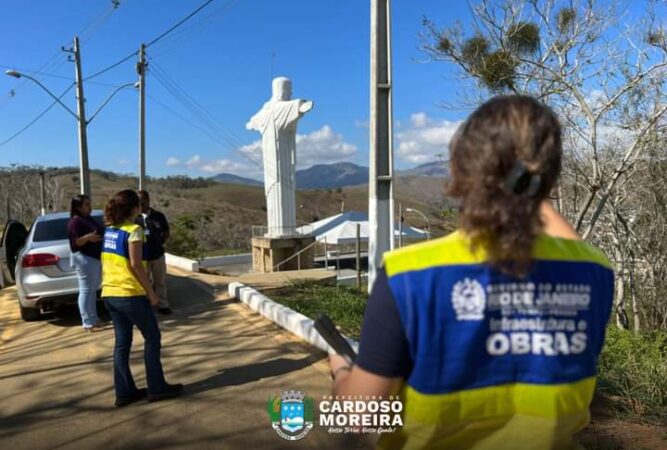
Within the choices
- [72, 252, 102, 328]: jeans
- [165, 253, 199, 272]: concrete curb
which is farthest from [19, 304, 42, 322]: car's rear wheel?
[165, 253, 199, 272]: concrete curb

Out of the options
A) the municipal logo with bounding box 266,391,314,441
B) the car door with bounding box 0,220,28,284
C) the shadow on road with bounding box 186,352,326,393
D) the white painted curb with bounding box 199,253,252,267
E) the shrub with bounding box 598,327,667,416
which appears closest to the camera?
the municipal logo with bounding box 266,391,314,441

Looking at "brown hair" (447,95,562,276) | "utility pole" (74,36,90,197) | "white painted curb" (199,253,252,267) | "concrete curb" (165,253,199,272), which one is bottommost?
"white painted curb" (199,253,252,267)

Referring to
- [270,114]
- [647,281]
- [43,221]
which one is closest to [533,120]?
[43,221]

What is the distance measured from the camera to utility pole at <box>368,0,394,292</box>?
6.57 meters

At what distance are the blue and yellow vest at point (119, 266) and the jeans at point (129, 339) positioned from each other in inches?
2.5

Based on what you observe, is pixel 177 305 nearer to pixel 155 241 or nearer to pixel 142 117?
pixel 155 241

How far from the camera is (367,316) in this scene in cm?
136

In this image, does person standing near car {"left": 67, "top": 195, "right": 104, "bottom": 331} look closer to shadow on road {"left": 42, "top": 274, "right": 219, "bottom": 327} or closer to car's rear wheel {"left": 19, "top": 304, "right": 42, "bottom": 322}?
shadow on road {"left": 42, "top": 274, "right": 219, "bottom": 327}

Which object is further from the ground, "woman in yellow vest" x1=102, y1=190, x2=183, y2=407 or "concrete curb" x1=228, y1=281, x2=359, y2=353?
"woman in yellow vest" x1=102, y1=190, x2=183, y2=407

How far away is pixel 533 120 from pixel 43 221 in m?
8.14

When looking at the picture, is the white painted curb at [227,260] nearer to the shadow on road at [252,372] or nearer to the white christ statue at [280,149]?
the white christ statue at [280,149]

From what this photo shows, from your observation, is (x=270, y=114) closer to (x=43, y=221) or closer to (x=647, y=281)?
(x=43, y=221)

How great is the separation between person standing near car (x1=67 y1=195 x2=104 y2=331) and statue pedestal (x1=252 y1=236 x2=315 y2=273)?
11.3 metres

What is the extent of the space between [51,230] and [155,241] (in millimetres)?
1658
